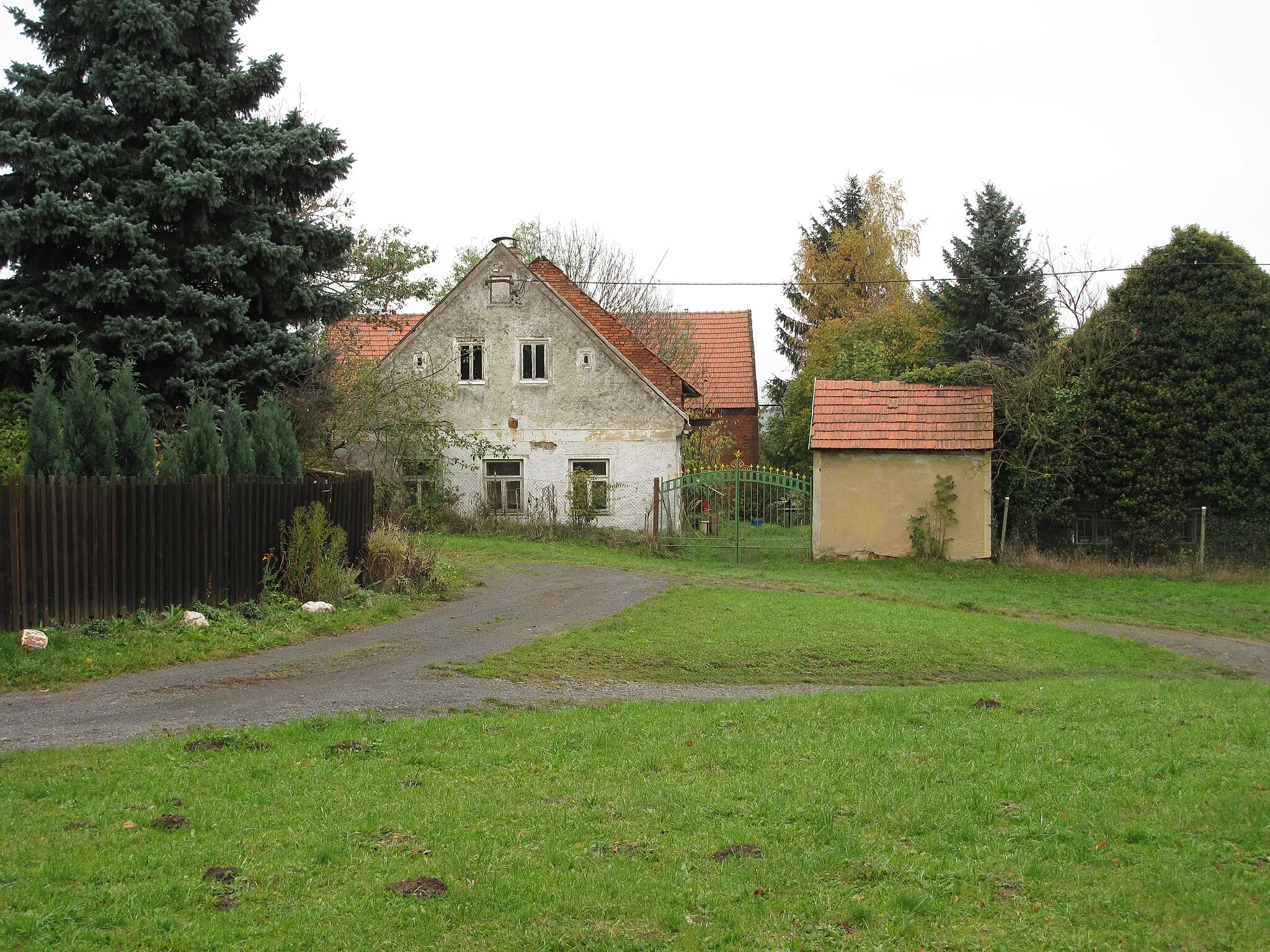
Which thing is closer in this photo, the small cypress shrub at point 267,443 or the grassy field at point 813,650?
the grassy field at point 813,650

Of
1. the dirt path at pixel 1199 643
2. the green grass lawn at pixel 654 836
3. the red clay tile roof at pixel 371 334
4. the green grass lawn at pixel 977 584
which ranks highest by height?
the red clay tile roof at pixel 371 334

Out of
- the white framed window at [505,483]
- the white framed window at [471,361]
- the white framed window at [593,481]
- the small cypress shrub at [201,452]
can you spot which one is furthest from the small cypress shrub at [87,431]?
the white framed window at [471,361]

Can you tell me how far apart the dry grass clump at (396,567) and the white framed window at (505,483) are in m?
11.4

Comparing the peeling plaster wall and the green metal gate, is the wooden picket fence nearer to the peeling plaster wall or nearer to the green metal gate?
the green metal gate

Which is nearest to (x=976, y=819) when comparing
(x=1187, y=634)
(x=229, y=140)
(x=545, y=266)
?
(x=1187, y=634)

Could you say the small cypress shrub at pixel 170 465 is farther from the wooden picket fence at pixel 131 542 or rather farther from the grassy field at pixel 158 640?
the grassy field at pixel 158 640

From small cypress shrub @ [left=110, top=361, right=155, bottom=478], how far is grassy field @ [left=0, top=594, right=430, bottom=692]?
6.70 feet

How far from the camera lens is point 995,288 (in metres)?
31.1

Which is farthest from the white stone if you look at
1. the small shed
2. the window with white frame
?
the window with white frame

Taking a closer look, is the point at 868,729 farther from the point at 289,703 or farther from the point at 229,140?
the point at 229,140

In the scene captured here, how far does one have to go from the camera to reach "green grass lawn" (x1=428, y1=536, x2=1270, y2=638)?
18.1 meters

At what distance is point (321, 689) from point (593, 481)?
1845 centimetres

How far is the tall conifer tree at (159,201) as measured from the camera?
16734 millimetres

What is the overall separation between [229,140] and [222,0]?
96.4 inches
